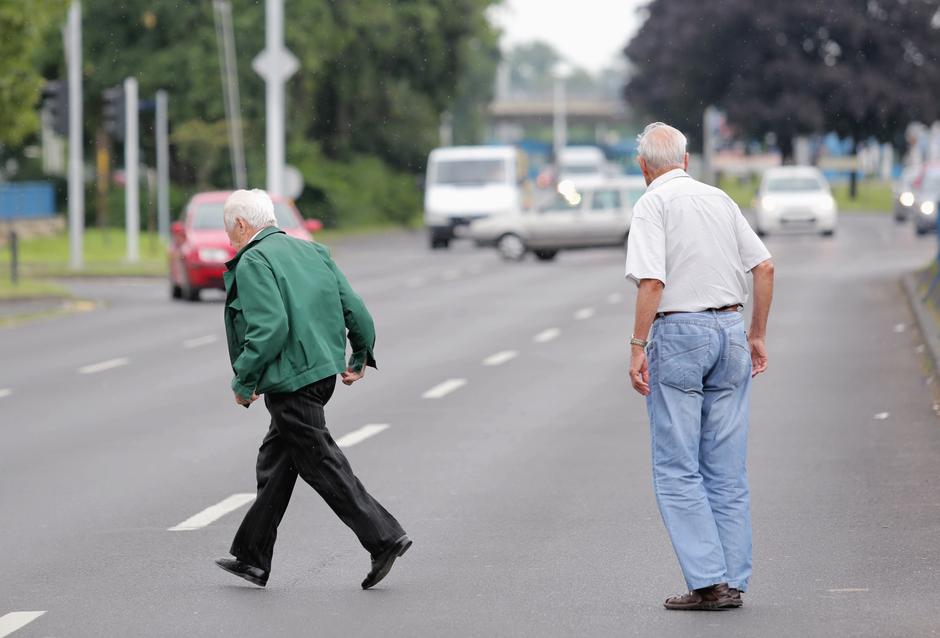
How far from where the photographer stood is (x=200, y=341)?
65.3ft

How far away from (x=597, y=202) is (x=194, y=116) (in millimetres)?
17831

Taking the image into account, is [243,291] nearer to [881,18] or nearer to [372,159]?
[372,159]

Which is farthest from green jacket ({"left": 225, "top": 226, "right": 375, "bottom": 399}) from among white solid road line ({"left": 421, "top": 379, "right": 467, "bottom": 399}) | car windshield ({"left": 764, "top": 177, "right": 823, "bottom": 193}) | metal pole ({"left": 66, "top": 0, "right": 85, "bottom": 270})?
car windshield ({"left": 764, "top": 177, "right": 823, "bottom": 193})

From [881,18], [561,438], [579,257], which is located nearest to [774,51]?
[881,18]

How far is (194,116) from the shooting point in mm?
51781

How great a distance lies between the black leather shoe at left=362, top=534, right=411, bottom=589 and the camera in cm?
705

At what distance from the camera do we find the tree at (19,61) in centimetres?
2736

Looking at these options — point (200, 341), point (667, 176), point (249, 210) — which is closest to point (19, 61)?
point (200, 341)

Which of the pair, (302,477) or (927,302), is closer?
(302,477)

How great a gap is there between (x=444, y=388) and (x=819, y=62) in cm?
5828

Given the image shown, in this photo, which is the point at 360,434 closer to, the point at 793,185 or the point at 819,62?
the point at 793,185

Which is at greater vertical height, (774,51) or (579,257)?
(774,51)

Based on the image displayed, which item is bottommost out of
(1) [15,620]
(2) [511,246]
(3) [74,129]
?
(2) [511,246]

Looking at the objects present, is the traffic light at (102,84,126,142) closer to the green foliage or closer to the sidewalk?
the sidewalk
